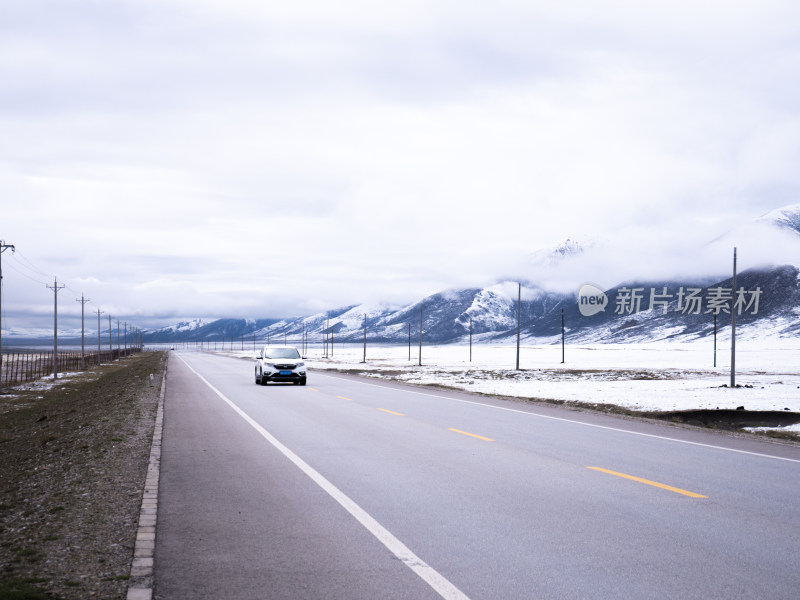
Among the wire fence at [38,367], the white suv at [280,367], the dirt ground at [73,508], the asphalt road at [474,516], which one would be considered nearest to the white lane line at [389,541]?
the asphalt road at [474,516]

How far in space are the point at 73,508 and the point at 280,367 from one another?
84.3 ft

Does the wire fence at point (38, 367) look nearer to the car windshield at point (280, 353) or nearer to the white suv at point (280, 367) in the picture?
the car windshield at point (280, 353)

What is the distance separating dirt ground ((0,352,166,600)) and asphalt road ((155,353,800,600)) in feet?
1.33

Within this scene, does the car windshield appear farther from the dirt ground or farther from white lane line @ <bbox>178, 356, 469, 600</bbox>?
white lane line @ <bbox>178, 356, 469, 600</bbox>

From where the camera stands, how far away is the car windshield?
1366 inches

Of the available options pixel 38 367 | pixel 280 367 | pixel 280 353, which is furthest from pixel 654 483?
pixel 38 367

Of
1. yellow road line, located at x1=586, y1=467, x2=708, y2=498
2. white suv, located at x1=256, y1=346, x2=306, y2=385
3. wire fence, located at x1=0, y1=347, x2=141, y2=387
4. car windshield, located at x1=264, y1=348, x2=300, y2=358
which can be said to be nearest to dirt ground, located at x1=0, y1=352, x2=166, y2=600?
yellow road line, located at x1=586, y1=467, x2=708, y2=498

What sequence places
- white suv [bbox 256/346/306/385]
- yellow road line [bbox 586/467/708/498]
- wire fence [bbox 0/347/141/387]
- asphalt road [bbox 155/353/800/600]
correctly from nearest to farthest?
asphalt road [bbox 155/353/800/600]
yellow road line [bbox 586/467/708/498]
white suv [bbox 256/346/306/385]
wire fence [bbox 0/347/141/387]

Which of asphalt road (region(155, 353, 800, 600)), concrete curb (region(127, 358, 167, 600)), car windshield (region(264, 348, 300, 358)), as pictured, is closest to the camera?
concrete curb (region(127, 358, 167, 600))

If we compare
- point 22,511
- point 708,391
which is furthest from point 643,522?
point 708,391

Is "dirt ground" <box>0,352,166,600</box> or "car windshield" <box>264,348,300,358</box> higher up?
"car windshield" <box>264,348,300,358</box>

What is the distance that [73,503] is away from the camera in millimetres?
8398

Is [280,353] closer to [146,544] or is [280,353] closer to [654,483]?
[654,483]

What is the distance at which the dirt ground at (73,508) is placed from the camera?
558 cm
